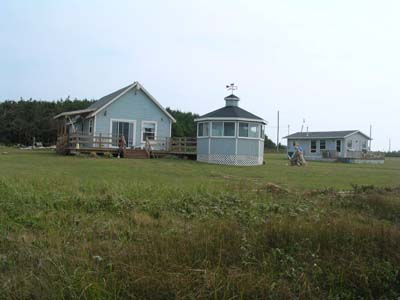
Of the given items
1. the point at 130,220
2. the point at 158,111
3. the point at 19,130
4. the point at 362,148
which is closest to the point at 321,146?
the point at 362,148

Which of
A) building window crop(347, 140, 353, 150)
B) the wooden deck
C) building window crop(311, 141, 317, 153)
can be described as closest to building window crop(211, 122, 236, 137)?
the wooden deck

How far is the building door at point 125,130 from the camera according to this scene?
85.6 ft

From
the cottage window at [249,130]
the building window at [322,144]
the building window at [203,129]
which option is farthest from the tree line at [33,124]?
the cottage window at [249,130]

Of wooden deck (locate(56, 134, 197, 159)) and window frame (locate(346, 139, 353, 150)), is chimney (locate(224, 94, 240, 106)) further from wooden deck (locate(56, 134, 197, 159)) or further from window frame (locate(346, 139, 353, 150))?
window frame (locate(346, 139, 353, 150))

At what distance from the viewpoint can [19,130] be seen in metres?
48.0

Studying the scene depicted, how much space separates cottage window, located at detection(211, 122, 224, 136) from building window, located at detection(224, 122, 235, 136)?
0.76 feet

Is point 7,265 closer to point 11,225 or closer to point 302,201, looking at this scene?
point 11,225

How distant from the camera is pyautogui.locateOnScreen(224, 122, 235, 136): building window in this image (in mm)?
22370

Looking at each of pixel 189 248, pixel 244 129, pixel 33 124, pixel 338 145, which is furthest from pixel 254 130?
pixel 33 124

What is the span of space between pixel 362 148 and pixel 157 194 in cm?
3990

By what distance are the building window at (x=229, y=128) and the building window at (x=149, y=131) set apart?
6.75m

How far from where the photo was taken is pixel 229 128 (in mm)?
22438

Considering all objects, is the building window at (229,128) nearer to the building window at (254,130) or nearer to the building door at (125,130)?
the building window at (254,130)

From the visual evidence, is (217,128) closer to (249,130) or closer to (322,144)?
(249,130)
